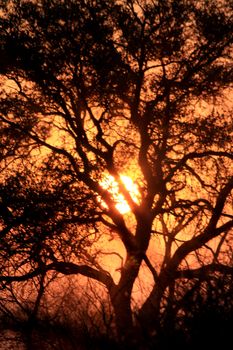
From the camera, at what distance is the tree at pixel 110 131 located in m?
14.8

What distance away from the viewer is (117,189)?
15.8m

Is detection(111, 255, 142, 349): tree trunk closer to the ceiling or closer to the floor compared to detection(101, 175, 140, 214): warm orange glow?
closer to the floor

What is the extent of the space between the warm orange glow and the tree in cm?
8

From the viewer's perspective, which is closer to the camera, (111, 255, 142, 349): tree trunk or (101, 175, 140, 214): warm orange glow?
(111, 255, 142, 349): tree trunk

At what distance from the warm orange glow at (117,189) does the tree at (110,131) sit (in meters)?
0.08

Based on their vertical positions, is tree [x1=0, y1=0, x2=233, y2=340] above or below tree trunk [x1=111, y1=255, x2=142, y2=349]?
above

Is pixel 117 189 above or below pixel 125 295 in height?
above

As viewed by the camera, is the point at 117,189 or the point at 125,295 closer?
the point at 125,295

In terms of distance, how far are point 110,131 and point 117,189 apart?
2.22 meters

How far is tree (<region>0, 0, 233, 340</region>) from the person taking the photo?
14.8 m

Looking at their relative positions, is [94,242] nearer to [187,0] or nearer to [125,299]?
[125,299]

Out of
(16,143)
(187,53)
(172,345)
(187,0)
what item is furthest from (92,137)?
(172,345)

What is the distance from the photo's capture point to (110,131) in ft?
56.0

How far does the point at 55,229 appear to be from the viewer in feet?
46.6
